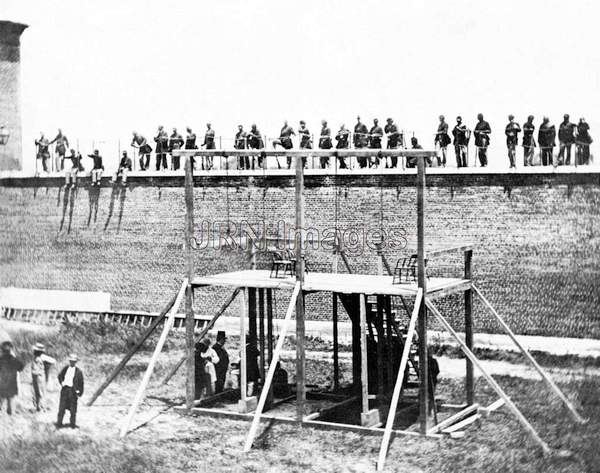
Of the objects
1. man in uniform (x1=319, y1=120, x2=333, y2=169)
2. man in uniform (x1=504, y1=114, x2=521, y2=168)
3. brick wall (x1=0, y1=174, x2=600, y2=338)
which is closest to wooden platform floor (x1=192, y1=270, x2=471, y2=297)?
brick wall (x1=0, y1=174, x2=600, y2=338)

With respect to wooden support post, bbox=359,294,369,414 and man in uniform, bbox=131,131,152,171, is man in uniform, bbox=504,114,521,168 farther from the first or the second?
man in uniform, bbox=131,131,152,171

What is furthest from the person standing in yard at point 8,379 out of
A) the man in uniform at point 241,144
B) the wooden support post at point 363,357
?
the man in uniform at point 241,144

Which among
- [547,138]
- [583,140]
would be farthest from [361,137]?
[583,140]

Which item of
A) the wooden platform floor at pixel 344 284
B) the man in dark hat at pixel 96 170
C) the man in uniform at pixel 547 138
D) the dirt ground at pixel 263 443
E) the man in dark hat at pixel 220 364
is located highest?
the man in uniform at pixel 547 138

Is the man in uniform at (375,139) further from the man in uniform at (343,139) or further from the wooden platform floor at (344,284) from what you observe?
the wooden platform floor at (344,284)

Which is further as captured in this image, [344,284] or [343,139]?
[343,139]

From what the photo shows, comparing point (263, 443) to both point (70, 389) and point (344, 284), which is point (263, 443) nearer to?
point (344, 284)

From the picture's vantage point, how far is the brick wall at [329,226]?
20.7 meters

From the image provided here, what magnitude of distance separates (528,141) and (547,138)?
48cm

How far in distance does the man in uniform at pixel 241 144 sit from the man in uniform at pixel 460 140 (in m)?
5.74

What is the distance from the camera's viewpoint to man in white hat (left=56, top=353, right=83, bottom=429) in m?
14.8

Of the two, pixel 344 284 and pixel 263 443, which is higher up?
pixel 344 284

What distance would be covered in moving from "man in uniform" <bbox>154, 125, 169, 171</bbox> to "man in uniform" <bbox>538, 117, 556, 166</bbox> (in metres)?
10.2

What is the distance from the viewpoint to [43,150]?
92.8ft
